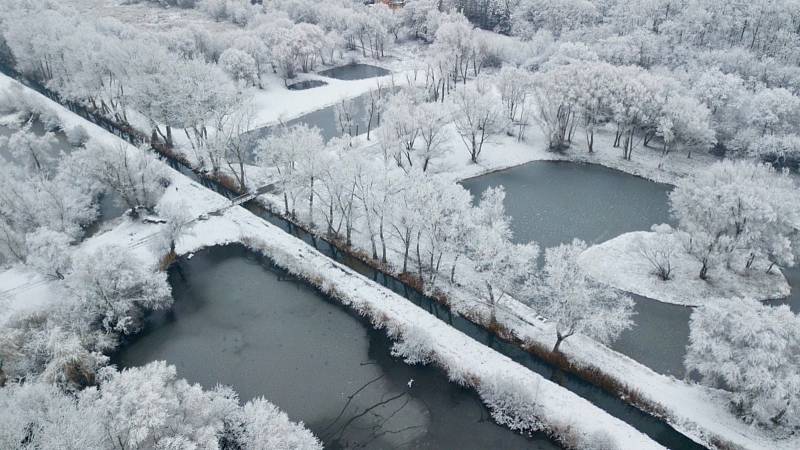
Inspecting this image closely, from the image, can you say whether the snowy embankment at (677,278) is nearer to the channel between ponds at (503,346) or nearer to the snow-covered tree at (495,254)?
the snow-covered tree at (495,254)

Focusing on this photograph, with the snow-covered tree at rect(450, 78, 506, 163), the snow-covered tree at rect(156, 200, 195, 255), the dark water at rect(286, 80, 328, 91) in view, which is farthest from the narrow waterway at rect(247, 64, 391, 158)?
the snow-covered tree at rect(156, 200, 195, 255)

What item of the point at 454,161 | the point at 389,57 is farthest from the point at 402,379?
the point at 389,57

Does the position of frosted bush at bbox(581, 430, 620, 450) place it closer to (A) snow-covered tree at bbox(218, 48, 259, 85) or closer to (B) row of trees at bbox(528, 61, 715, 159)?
(B) row of trees at bbox(528, 61, 715, 159)

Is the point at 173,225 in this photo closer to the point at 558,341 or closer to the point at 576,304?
the point at 558,341

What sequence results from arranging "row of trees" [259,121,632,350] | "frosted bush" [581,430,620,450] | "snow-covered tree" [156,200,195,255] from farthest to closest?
"snow-covered tree" [156,200,195,255], "row of trees" [259,121,632,350], "frosted bush" [581,430,620,450]

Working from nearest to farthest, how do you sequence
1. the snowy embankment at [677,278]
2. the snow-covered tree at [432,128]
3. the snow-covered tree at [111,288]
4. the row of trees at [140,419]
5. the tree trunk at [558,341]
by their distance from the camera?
the row of trees at [140,419]
the tree trunk at [558,341]
the snow-covered tree at [111,288]
the snowy embankment at [677,278]
the snow-covered tree at [432,128]

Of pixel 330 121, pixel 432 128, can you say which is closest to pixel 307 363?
pixel 432 128

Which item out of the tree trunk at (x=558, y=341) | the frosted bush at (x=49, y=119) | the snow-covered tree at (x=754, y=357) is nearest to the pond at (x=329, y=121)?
the frosted bush at (x=49, y=119)
